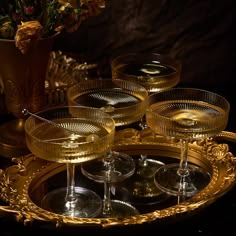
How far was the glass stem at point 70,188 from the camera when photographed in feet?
3.88

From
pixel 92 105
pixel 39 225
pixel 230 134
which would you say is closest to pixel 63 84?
pixel 92 105

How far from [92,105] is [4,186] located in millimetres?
315

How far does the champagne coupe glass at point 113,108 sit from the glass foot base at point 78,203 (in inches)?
0.9

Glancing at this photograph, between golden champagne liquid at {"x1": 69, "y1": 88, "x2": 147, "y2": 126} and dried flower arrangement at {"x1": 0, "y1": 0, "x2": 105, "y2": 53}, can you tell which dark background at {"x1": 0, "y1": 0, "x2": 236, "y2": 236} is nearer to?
golden champagne liquid at {"x1": 69, "y1": 88, "x2": 147, "y2": 126}

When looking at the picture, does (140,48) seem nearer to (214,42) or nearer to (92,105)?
(214,42)

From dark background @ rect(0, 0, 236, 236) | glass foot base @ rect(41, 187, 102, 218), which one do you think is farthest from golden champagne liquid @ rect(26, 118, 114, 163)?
dark background @ rect(0, 0, 236, 236)

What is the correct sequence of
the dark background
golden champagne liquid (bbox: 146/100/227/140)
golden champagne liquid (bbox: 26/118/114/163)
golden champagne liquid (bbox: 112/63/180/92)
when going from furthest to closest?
the dark background → golden champagne liquid (bbox: 112/63/180/92) → golden champagne liquid (bbox: 146/100/227/140) → golden champagne liquid (bbox: 26/118/114/163)

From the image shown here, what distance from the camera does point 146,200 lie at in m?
1.21

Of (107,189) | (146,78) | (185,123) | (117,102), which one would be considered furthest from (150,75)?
(107,189)

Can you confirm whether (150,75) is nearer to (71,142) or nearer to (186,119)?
(186,119)

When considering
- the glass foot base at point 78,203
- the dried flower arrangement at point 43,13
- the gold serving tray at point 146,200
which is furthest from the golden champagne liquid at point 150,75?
the glass foot base at point 78,203

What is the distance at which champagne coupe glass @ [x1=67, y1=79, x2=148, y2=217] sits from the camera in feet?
4.11

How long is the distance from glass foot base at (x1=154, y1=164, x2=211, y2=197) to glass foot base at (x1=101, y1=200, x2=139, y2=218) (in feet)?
0.34

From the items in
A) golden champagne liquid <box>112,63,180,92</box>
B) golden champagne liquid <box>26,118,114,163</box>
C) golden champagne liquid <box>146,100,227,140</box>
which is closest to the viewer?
golden champagne liquid <box>26,118,114,163</box>
